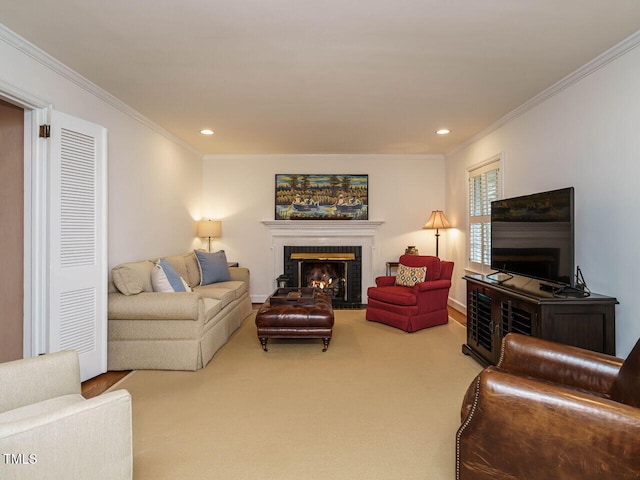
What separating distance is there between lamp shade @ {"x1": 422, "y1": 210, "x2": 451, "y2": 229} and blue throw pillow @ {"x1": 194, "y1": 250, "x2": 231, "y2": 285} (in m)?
3.31

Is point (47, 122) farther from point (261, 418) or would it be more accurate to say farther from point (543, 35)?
point (543, 35)

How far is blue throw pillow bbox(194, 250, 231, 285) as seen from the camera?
482 cm

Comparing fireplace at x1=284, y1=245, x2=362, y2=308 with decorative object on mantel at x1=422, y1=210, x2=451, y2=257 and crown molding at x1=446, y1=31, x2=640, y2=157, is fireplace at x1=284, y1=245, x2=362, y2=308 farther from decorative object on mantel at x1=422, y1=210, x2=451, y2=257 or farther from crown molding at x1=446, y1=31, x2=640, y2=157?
crown molding at x1=446, y1=31, x2=640, y2=157

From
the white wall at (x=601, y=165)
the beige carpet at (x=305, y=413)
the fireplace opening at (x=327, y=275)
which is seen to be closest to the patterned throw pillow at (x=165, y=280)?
the beige carpet at (x=305, y=413)

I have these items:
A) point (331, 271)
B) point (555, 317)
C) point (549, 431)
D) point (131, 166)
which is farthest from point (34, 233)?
point (331, 271)

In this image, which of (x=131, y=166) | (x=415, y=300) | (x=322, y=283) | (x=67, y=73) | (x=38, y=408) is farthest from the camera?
(x=322, y=283)

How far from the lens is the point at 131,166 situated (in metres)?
4.04

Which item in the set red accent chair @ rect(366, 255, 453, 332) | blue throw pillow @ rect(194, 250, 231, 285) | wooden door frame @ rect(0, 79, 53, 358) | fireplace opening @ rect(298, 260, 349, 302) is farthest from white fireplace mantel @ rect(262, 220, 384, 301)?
wooden door frame @ rect(0, 79, 53, 358)

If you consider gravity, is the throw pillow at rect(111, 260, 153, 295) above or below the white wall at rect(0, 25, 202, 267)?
below

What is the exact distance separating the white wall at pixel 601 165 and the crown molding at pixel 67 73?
4.27 metres

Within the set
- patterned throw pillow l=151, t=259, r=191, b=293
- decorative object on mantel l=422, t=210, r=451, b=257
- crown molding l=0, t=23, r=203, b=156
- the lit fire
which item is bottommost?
the lit fire

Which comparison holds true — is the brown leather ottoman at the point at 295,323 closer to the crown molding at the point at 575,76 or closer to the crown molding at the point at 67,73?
the crown molding at the point at 67,73

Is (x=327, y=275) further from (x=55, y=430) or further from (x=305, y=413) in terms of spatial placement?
(x=55, y=430)

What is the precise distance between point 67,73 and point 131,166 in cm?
121
